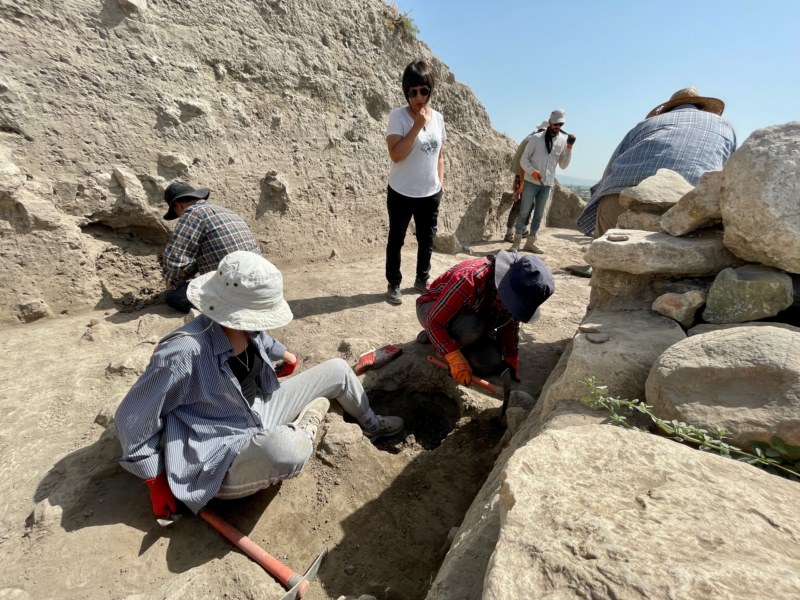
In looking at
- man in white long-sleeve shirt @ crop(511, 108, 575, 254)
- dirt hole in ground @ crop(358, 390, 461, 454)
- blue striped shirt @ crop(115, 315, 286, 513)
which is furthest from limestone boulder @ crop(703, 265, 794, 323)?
man in white long-sleeve shirt @ crop(511, 108, 575, 254)

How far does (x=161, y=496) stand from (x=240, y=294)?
2.99 ft

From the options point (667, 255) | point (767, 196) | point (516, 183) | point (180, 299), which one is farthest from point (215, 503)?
point (516, 183)

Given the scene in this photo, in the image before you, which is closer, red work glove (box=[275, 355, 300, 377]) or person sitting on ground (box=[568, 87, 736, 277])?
red work glove (box=[275, 355, 300, 377])

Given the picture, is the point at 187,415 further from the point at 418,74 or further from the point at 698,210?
the point at 418,74

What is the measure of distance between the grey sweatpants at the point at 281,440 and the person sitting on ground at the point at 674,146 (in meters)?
2.47

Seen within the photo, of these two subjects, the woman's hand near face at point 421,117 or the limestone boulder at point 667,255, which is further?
the woman's hand near face at point 421,117

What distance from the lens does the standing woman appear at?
3439mm

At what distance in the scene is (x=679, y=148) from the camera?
302 cm

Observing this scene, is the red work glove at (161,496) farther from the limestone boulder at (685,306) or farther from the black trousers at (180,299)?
the limestone boulder at (685,306)

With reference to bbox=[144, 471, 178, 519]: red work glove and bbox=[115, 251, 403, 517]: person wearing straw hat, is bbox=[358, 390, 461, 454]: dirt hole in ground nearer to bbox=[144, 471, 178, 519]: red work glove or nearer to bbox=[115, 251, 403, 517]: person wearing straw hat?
bbox=[115, 251, 403, 517]: person wearing straw hat

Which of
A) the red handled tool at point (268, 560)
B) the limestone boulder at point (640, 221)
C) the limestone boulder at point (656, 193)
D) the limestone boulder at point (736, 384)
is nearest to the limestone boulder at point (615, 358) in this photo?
the limestone boulder at point (736, 384)

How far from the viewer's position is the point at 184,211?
329 cm

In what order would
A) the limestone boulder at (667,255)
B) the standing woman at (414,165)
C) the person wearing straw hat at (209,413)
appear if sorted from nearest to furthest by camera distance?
the person wearing straw hat at (209,413) < the limestone boulder at (667,255) < the standing woman at (414,165)

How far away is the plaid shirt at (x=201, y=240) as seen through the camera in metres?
3.16
